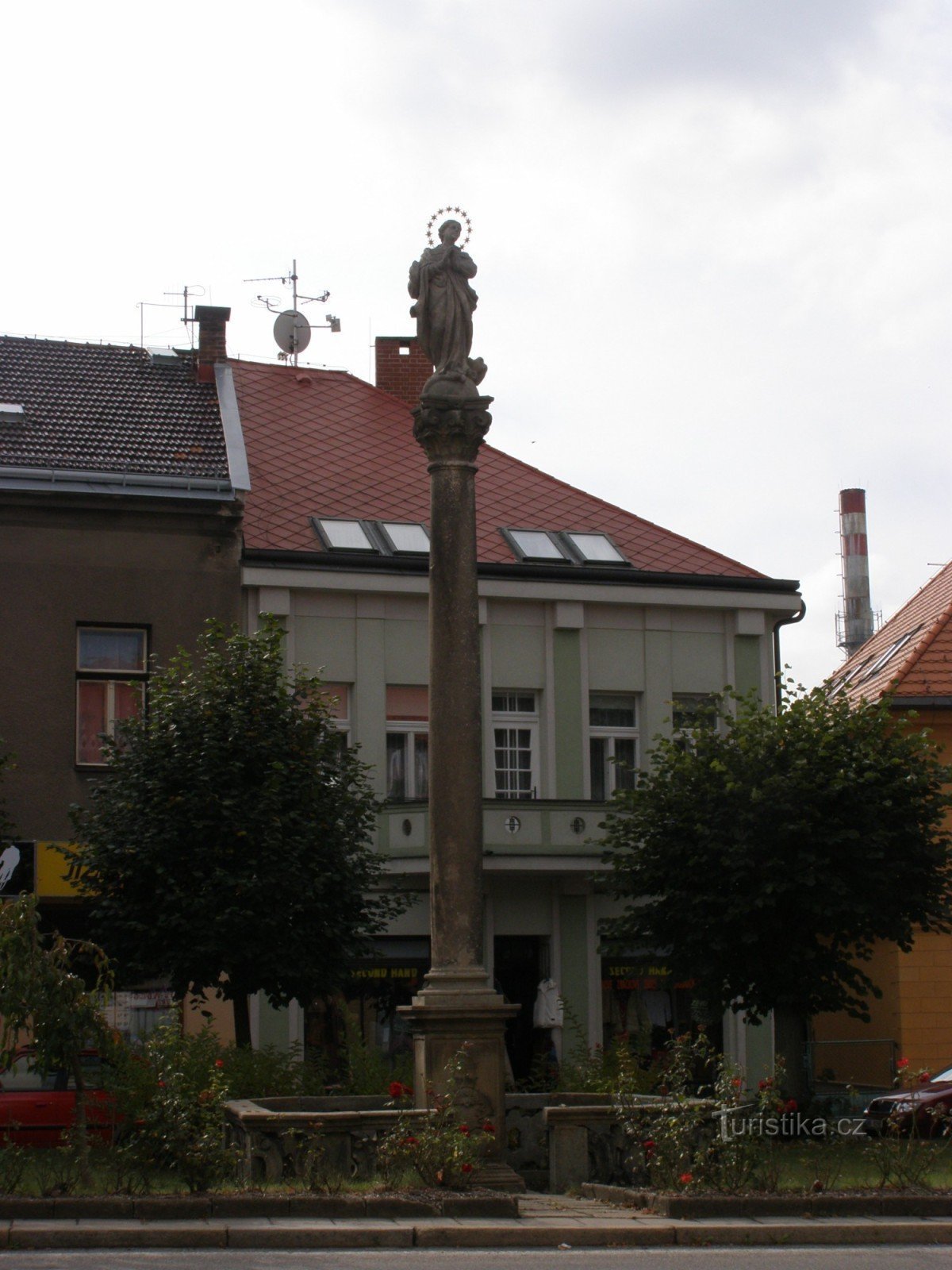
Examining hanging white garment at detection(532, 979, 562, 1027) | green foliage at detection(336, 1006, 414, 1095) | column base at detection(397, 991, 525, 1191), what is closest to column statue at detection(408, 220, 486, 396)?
column base at detection(397, 991, 525, 1191)

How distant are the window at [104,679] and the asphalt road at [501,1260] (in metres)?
13.9

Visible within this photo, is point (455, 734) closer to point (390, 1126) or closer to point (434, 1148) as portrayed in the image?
point (390, 1126)

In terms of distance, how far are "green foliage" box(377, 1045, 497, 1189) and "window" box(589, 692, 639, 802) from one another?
47.3ft

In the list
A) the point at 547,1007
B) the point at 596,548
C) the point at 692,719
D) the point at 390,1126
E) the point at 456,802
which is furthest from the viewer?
the point at 596,548

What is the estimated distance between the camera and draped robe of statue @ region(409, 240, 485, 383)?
1705cm

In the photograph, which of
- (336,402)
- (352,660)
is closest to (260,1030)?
(352,660)

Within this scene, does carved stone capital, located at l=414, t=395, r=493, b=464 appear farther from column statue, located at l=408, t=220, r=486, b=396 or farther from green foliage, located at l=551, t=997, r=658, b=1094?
green foliage, located at l=551, t=997, r=658, b=1094

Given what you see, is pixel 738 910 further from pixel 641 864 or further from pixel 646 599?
pixel 646 599

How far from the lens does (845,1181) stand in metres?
14.1

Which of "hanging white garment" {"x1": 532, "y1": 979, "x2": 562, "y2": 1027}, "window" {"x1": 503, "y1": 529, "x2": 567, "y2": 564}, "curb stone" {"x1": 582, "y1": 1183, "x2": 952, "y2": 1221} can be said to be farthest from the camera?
"window" {"x1": 503, "y1": 529, "x2": 567, "y2": 564}

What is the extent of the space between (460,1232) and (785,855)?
11.8 meters

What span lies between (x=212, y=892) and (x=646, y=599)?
34.5 ft

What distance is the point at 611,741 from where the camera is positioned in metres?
28.8

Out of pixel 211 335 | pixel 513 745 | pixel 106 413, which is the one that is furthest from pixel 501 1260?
pixel 211 335
